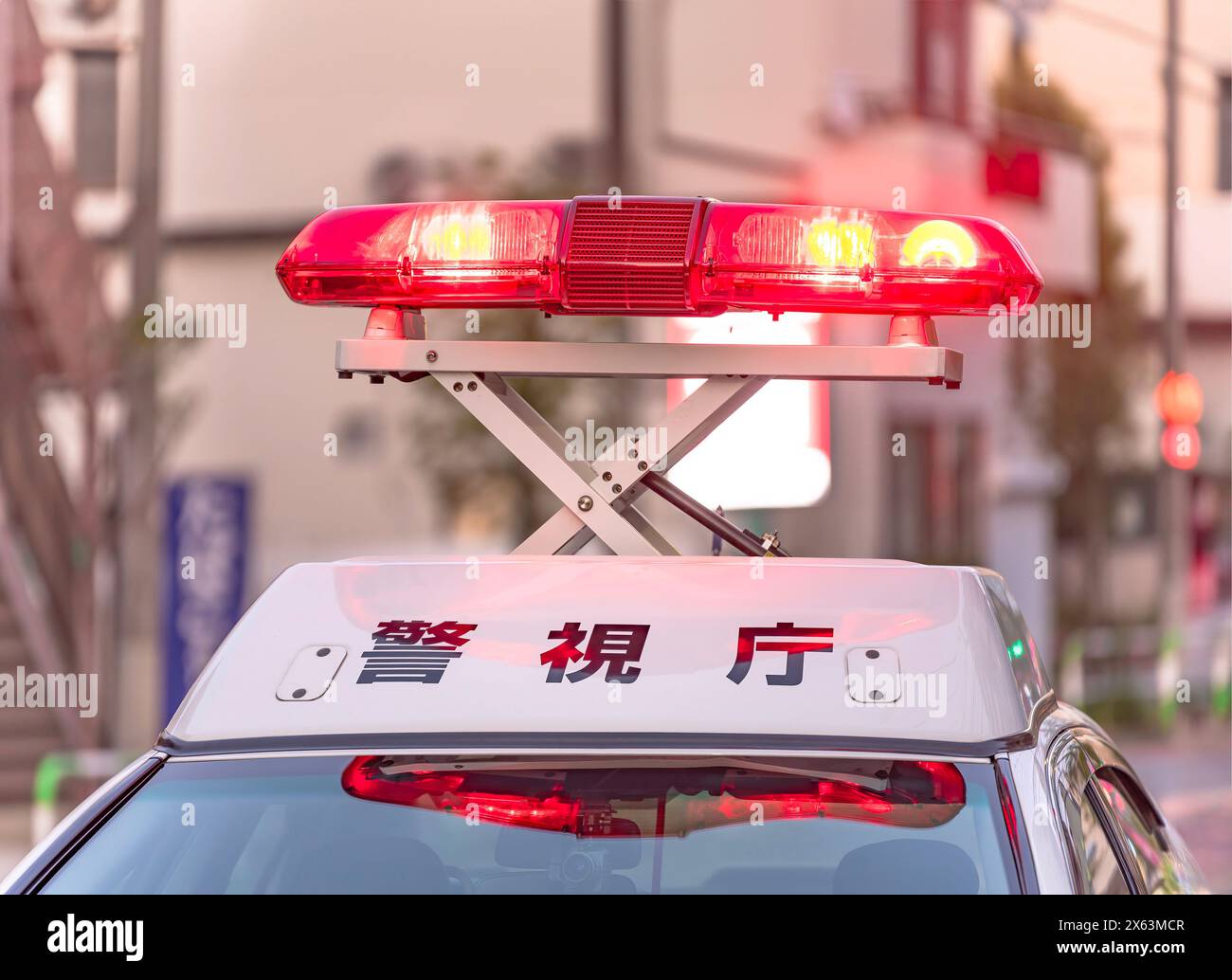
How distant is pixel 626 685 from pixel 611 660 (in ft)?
0.24

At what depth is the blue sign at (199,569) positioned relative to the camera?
36.3 feet

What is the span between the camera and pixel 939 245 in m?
3.35

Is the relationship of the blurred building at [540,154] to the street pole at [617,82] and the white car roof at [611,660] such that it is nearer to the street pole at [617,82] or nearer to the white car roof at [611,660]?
the street pole at [617,82]

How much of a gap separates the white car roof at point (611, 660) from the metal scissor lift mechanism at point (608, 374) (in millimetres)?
333

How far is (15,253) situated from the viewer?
12.4m

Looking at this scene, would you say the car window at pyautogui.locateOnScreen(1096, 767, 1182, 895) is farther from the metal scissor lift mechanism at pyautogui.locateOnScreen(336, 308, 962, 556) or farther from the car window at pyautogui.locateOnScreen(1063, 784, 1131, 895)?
the metal scissor lift mechanism at pyautogui.locateOnScreen(336, 308, 962, 556)

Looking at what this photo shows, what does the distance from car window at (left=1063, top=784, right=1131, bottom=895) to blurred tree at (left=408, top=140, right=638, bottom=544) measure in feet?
45.5

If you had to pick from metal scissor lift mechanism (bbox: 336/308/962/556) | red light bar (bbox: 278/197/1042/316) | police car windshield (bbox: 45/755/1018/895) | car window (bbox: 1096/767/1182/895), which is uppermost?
red light bar (bbox: 278/197/1042/316)

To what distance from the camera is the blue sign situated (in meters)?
11.1

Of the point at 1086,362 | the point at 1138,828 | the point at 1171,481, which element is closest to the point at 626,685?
the point at 1138,828

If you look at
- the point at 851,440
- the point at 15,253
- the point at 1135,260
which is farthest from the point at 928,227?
the point at 1135,260

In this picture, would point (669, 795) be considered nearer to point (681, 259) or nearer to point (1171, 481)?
point (681, 259)

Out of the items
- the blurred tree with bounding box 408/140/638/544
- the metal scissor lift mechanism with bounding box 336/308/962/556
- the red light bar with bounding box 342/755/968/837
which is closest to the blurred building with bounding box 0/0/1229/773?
the blurred tree with bounding box 408/140/638/544
